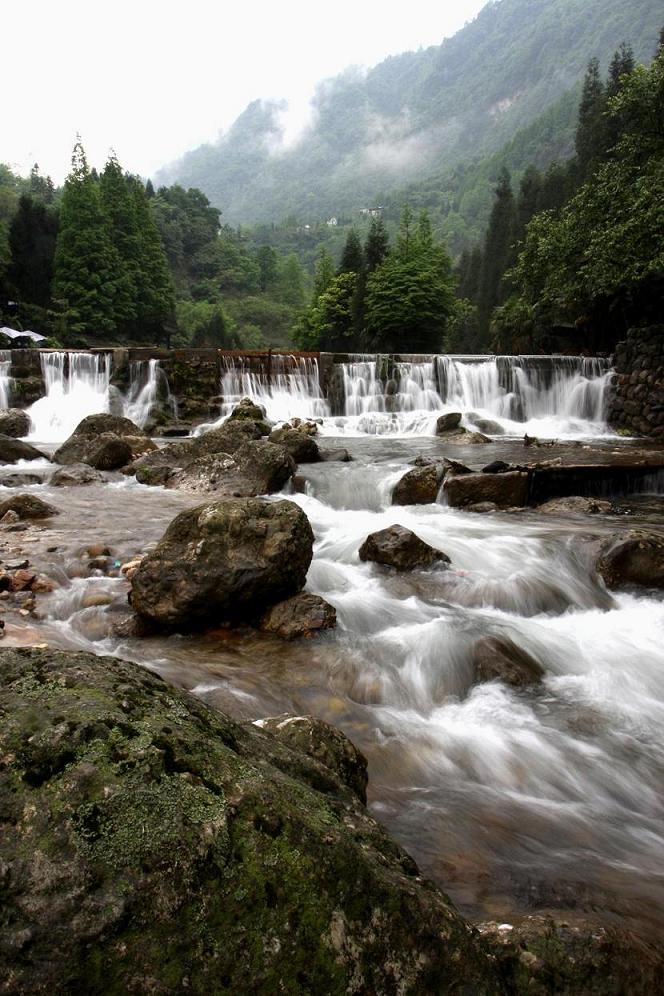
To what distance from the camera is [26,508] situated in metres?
9.56

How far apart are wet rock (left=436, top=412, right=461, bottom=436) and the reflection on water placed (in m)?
12.4

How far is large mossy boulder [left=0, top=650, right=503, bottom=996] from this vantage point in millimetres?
1337

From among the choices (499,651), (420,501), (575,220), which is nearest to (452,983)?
(499,651)

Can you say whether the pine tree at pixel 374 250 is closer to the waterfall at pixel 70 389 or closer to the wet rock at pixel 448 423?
the waterfall at pixel 70 389

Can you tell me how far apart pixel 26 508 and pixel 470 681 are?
7356 mm

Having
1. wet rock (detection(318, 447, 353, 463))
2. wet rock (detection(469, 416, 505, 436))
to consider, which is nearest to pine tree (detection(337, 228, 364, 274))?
wet rock (detection(469, 416, 505, 436))

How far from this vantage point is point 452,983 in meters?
1.57

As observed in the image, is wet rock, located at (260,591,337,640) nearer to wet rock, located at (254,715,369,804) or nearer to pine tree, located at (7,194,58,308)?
wet rock, located at (254,715,369,804)

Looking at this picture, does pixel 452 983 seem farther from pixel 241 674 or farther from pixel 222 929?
pixel 241 674

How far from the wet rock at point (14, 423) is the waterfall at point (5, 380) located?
238 cm

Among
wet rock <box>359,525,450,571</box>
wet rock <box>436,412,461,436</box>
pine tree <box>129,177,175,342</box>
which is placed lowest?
wet rock <box>359,525,450,571</box>

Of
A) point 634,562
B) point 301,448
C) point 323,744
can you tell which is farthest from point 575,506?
point 323,744

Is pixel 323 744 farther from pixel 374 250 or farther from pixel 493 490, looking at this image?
pixel 374 250

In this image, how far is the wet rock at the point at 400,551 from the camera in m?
7.73
